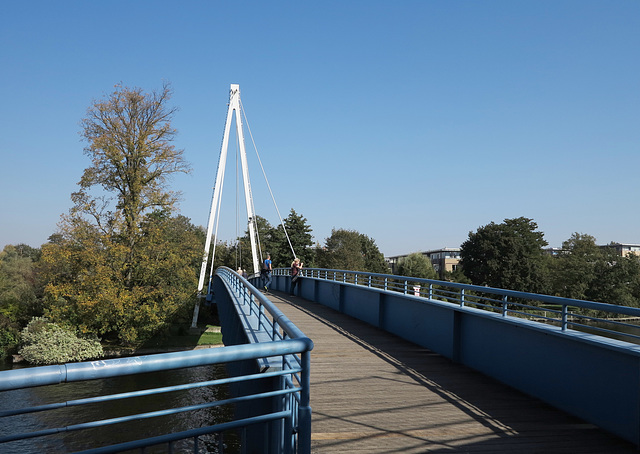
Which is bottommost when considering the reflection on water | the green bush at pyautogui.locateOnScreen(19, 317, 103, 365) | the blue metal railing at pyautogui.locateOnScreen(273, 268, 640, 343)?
the reflection on water

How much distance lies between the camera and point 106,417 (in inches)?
Answer: 1033

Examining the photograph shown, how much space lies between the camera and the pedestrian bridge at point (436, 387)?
3.62m

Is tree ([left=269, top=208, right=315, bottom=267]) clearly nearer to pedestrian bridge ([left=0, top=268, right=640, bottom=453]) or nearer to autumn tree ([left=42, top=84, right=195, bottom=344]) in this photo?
autumn tree ([left=42, top=84, right=195, bottom=344])

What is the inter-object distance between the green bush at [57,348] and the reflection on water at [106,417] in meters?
4.72

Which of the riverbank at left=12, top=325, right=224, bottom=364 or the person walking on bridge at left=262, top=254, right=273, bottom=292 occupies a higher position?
the person walking on bridge at left=262, top=254, right=273, bottom=292

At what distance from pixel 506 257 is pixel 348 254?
877 inches

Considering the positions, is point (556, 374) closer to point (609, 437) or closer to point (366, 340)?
point (609, 437)

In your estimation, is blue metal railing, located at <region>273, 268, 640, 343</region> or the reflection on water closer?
blue metal railing, located at <region>273, 268, 640, 343</region>

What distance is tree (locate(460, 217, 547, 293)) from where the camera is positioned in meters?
71.0

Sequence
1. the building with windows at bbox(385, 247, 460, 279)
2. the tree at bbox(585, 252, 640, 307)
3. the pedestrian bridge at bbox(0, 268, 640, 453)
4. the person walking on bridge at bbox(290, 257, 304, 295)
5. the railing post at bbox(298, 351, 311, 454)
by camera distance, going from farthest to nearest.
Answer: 1. the building with windows at bbox(385, 247, 460, 279)
2. the tree at bbox(585, 252, 640, 307)
3. the person walking on bridge at bbox(290, 257, 304, 295)
4. the railing post at bbox(298, 351, 311, 454)
5. the pedestrian bridge at bbox(0, 268, 640, 453)

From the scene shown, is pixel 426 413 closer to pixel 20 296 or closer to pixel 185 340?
pixel 185 340

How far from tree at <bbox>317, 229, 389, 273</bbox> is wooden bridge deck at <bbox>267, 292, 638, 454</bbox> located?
217 feet

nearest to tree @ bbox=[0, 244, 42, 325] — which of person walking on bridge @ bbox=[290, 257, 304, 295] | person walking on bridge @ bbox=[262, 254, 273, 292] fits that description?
person walking on bridge @ bbox=[262, 254, 273, 292]

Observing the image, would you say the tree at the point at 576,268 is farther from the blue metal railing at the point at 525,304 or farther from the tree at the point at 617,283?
the blue metal railing at the point at 525,304
